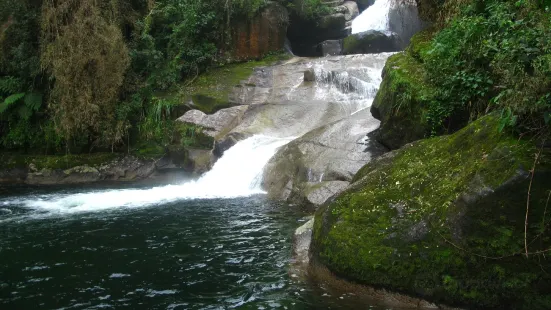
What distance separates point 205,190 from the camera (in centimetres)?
1298

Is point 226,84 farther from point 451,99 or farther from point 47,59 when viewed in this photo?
point 451,99

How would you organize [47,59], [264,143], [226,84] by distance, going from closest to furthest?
[264,143] < [47,59] < [226,84]

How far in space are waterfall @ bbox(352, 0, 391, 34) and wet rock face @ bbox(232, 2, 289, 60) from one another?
633 centimetres

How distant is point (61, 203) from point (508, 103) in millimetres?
10358

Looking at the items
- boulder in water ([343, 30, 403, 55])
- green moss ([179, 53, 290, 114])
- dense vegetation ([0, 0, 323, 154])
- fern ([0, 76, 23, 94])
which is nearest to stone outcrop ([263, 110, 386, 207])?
green moss ([179, 53, 290, 114])

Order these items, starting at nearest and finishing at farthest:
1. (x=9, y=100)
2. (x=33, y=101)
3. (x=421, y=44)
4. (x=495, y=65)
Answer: (x=495, y=65) → (x=421, y=44) → (x=9, y=100) → (x=33, y=101)

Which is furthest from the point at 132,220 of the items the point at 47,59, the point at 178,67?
the point at 178,67

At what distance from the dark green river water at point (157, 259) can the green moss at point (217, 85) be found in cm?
668

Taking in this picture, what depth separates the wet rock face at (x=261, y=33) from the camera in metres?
19.9

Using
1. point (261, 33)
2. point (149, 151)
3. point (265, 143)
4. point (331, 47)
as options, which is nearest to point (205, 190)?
point (265, 143)

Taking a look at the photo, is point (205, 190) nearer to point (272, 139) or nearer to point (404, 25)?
point (272, 139)

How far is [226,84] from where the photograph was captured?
17.8 m

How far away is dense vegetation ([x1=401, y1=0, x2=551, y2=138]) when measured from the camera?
15.6ft

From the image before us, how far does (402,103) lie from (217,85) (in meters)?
9.83
